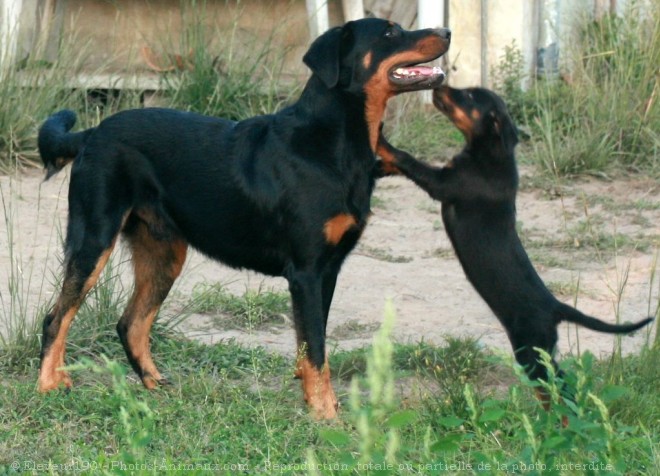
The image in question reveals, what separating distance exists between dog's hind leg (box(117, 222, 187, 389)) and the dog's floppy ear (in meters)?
1.12

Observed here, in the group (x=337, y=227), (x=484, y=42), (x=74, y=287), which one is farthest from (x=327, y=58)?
(x=484, y=42)

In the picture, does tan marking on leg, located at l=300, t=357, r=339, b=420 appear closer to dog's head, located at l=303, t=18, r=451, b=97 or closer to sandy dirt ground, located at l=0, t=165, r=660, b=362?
sandy dirt ground, located at l=0, t=165, r=660, b=362

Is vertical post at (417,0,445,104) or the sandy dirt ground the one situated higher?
vertical post at (417,0,445,104)

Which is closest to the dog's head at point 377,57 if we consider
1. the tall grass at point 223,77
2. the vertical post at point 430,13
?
the tall grass at point 223,77

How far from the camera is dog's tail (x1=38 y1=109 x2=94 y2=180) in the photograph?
5.54 metres

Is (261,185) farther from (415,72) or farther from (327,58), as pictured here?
(415,72)

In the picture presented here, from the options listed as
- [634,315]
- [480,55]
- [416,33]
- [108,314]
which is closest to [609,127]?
[480,55]

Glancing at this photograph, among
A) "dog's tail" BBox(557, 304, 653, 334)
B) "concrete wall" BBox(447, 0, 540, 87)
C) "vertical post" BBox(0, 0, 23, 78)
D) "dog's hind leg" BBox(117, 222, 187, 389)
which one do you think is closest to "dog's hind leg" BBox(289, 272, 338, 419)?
"dog's hind leg" BBox(117, 222, 187, 389)

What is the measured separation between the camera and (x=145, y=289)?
18.3 feet

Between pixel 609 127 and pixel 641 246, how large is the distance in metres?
1.68

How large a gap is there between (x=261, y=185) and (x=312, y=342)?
76 cm

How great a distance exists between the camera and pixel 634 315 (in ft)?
21.5

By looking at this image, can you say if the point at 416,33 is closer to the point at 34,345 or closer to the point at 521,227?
the point at 34,345

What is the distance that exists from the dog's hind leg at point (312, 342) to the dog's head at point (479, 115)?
44.1 inches
